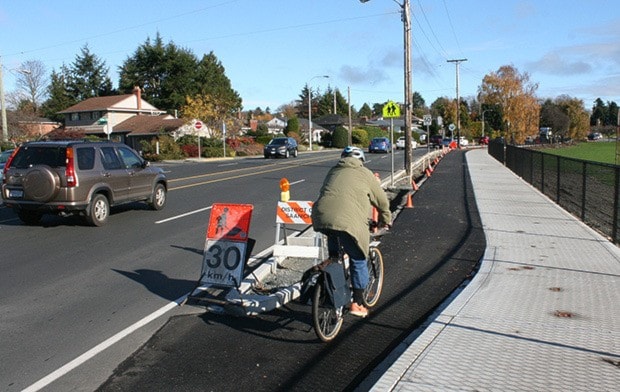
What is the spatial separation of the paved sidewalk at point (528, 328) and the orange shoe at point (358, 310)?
0.78 meters

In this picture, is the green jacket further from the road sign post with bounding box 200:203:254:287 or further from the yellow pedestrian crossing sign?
the yellow pedestrian crossing sign

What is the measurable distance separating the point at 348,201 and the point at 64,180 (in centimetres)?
835

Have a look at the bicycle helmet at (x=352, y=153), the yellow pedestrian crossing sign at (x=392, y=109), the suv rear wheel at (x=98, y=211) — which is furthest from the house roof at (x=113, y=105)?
the bicycle helmet at (x=352, y=153)

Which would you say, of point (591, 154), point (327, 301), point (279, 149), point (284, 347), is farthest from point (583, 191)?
point (591, 154)

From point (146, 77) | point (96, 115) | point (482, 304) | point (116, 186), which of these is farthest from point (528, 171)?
point (146, 77)

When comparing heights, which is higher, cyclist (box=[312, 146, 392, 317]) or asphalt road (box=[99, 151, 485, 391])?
cyclist (box=[312, 146, 392, 317])

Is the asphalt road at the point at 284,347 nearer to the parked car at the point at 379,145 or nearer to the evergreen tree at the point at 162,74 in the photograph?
the parked car at the point at 379,145

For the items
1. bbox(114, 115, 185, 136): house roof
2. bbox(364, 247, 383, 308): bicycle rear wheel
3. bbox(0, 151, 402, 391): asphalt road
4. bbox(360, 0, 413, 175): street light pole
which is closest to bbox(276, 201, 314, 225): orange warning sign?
bbox(0, 151, 402, 391): asphalt road

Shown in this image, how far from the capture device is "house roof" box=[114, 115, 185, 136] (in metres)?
63.3

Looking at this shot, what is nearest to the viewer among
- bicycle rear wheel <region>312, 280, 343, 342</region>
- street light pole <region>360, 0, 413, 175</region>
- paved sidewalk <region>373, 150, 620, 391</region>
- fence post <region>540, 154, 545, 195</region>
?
paved sidewalk <region>373, 150, 620, 391</region>

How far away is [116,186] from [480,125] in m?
107

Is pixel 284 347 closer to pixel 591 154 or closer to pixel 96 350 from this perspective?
pixel 96 350

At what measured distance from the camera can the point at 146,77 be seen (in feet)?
302

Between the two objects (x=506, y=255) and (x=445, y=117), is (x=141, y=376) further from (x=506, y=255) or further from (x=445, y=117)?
(x=445, y=117)
